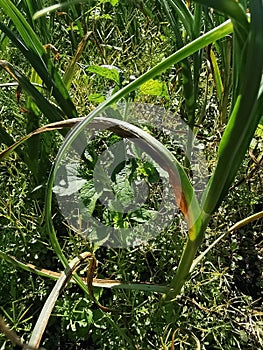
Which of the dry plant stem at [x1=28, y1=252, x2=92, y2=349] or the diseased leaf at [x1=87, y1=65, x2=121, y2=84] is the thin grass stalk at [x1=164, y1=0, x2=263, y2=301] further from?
the diseased leaf at [x1=87, y1=65, x2=121, y2=84]

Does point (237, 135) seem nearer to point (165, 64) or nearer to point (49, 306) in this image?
point (165, 64)

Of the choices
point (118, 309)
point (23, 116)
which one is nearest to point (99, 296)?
point (118, 309)

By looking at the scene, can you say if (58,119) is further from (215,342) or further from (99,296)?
(215,342)

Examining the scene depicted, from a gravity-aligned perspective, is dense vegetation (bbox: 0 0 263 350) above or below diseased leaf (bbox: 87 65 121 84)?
below

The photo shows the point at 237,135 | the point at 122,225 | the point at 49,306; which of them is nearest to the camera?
the point at 237,135

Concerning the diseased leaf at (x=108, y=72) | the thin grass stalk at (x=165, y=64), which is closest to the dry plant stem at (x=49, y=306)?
the thin grass stalk at (x=165, y=64)

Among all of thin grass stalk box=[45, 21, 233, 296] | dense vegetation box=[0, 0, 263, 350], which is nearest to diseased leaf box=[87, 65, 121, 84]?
dense vegetation box=[0, 0, 263, 350]

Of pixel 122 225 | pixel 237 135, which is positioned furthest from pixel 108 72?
pixel 237 135

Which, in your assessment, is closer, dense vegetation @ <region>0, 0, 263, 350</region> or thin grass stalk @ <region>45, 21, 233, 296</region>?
thin grass stalk @ <region>45, 21, 233, 296</region>

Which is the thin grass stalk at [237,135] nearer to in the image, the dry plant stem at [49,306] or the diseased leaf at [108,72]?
the dry plant stem at [49,306]

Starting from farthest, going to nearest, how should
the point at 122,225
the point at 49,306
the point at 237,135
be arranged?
1. the point at 122,225
2. the point at 49,306
3. the point at 237,135
